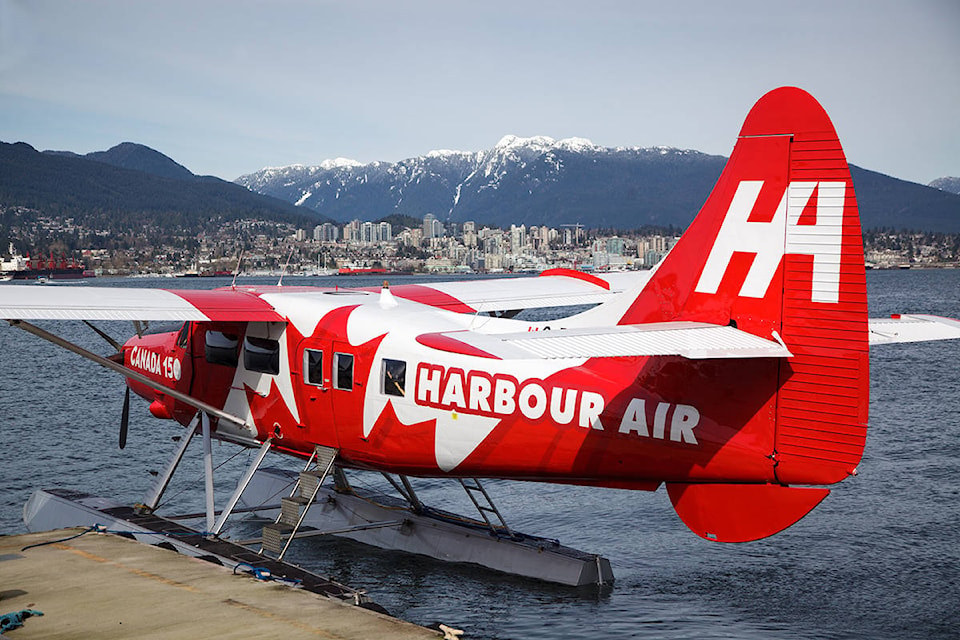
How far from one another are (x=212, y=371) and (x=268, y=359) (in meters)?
1.12

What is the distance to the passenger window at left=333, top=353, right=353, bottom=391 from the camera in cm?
1016

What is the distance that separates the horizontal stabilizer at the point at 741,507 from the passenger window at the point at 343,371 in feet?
12.3

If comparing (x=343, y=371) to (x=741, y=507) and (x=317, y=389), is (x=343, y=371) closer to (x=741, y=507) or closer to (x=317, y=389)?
(x=317, y=389)

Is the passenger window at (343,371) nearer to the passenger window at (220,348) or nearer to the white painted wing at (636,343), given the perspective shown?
the passenger window at (220,348)

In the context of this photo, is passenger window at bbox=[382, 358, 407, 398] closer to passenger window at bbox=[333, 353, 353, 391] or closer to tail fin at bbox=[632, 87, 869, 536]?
passenger window at bbox=[333, 353, 353, 391]

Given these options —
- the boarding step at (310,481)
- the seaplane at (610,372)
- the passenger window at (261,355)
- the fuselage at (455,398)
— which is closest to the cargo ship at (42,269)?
the passenger window at (261,355)

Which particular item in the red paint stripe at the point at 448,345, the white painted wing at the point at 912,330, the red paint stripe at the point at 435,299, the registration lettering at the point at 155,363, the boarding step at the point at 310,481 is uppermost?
the white painted wing at the point at 912,330

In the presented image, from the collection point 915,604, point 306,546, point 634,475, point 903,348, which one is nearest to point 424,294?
point 306,546

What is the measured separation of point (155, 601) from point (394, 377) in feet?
10.4

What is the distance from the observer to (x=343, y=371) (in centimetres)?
1023

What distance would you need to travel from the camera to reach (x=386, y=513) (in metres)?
12.6

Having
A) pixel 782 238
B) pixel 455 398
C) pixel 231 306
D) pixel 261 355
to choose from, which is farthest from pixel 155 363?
pixel 782 238

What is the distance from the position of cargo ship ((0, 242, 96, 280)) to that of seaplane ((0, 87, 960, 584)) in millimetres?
157801

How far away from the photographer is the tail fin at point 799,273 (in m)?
7.05
